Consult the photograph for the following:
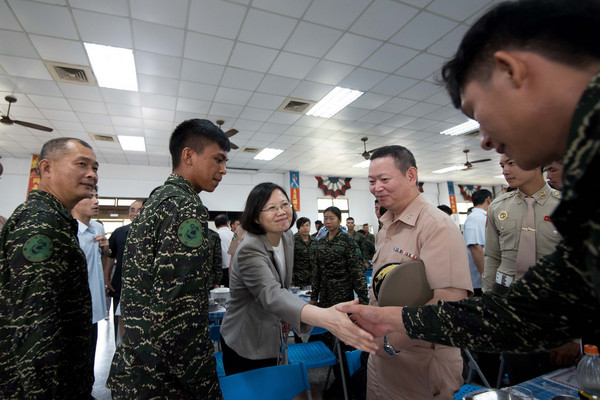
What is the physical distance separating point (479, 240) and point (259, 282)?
3255mm

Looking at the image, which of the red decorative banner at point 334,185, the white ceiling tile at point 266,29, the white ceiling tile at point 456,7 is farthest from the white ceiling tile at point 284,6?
the red decorative banner at point 334,185

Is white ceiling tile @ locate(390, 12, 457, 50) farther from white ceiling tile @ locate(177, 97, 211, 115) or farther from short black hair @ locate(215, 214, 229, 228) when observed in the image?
short black hair @ locate(215, 214, 229, 228)

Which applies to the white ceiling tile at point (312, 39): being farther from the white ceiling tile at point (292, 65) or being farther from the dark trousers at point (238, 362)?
the dark trousers at point (238, 362)

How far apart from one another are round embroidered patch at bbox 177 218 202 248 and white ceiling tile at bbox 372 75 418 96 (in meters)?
4.34

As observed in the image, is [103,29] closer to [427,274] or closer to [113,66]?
[113,66]

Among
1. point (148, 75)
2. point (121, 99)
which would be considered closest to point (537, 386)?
point (148, 75)

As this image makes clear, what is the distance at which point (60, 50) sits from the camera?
3.61 meters

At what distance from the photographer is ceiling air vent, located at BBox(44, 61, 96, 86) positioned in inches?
155

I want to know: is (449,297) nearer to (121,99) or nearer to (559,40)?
(559,40)

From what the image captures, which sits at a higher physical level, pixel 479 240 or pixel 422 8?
pixel 422 8

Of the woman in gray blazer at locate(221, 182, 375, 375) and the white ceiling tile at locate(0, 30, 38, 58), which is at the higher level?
the white ceiling tile at locate(0, 30, 38, 58)

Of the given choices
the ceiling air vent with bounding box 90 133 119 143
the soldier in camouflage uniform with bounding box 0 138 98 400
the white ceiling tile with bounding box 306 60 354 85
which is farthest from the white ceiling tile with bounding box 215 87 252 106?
the soldier in camouflage uniform with bounding box 0 138 98 400

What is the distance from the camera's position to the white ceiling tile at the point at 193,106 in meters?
5.04

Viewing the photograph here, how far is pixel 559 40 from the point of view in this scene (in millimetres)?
441
